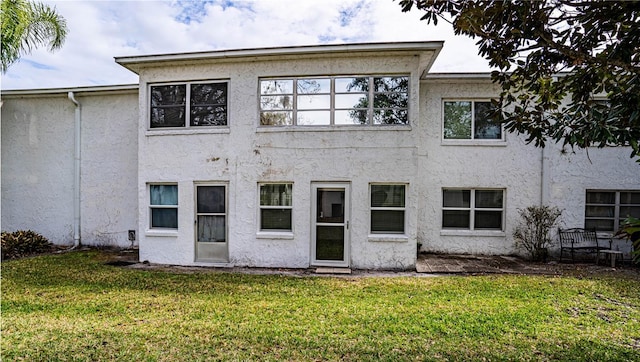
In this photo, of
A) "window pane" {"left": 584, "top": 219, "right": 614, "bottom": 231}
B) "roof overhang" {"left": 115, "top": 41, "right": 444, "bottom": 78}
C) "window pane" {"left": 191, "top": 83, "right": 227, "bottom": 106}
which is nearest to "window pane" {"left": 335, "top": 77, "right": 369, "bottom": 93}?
"roof overhang" {"left": 115, "top": 41, "right": 444, "bottom": 78}

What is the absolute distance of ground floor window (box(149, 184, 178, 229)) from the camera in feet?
30.8

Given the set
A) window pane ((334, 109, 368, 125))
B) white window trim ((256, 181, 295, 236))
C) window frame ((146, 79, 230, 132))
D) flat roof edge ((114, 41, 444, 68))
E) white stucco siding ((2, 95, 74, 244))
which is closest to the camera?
flat roof edge ((114, 41, 444, 68))

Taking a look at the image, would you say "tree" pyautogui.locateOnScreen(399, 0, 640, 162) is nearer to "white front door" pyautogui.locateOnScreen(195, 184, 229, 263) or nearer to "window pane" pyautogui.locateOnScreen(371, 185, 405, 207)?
"window pane" pyautogui.locateOnScreen(371, 185, 405, 207)

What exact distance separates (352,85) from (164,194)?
249 inches

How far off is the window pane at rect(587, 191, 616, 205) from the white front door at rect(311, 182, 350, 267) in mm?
8364

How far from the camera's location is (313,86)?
8906 mm

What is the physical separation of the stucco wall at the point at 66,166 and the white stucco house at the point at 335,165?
985mm

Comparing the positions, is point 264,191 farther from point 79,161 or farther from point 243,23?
point 79,161

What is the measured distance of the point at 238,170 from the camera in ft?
29.6

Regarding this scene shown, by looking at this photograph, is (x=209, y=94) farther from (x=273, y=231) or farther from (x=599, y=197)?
(x=599, y=197)

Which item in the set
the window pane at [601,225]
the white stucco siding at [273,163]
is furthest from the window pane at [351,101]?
the window pane at [601,225]

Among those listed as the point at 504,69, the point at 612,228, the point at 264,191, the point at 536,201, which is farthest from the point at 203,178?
the point at 612,228

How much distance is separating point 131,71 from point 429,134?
9.61 meters

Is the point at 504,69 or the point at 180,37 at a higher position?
the point at 180,37
